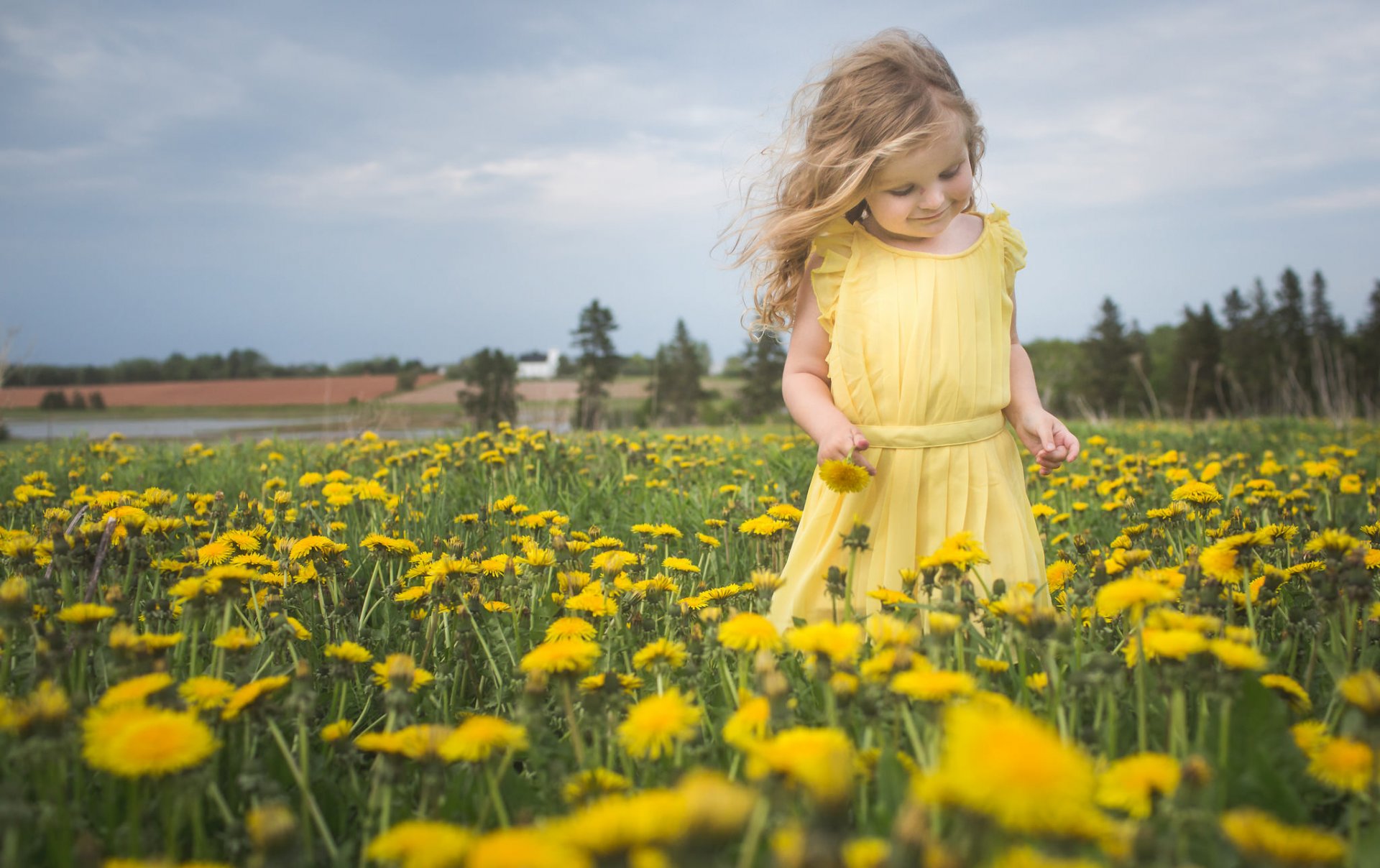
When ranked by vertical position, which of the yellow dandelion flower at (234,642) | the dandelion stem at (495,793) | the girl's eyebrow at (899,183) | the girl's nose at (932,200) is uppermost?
the girl's eyebrow at (899,183)

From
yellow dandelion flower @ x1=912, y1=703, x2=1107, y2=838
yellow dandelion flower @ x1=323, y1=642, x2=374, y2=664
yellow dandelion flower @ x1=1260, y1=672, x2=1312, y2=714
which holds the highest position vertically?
yellow dandelion flower @ x1=912, y1=703, x2=1107, y2=838

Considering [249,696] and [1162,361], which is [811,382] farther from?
[1162,361]

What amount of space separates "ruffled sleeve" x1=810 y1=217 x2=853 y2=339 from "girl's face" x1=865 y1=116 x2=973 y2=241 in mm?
129

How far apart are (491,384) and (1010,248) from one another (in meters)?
13.2

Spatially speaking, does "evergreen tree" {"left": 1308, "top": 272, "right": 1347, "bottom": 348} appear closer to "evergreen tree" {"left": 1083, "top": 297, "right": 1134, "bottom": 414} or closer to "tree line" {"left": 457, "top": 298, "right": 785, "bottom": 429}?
"evergreen tree" {"left": 1083, "top": 297, "right": 1134, "bottom": 414}

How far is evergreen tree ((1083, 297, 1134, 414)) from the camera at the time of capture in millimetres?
46344

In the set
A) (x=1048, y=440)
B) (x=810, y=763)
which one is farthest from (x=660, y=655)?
(x=1048, y=440)

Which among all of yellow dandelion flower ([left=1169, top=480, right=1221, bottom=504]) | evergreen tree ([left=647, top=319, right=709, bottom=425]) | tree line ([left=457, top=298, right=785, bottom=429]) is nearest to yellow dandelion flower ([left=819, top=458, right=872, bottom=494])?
yellow dandelion flower ([left=1169, top=480, right=1221, bottom=504])

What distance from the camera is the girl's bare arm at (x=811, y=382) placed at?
209cm

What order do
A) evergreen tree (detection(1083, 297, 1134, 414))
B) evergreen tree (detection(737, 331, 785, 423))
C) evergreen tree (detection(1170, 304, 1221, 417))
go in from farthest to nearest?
evergreen tree (detection(1083, 297, 1134, 414)), evergreen tree (detection(1170, 304, 1221, 417)), evergreen tree (detection(737, 331, 785, 423))

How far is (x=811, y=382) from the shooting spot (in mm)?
2391

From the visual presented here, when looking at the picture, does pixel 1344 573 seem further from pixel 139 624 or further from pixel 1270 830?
pixel 139 624

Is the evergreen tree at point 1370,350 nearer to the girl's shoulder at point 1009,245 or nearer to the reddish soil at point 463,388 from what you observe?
→ the reddish soil at point 463,388

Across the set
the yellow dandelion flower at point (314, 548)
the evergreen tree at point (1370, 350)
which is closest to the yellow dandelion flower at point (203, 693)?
the yellow dandelion flower at point (314, 548)
